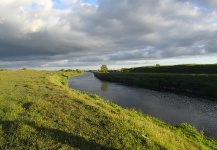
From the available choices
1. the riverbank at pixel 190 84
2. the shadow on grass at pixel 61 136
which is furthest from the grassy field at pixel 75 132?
the riverbank at pixel 190 84

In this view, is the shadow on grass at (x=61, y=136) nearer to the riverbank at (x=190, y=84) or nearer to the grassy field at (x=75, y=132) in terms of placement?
the grassy field at (x=75, y=132)

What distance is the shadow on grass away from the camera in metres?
13.1

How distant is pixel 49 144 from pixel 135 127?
246 inches

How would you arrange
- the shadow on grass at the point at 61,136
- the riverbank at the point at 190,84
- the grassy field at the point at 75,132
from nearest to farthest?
1. the shadow on grass at the point at 61,136
2. the grassy field at the point at 75,132
3. the riverbank at the point at 190,84

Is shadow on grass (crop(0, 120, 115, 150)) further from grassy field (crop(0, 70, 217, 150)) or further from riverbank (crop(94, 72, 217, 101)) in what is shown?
riverbank (crop(94, 72, 217, 101))

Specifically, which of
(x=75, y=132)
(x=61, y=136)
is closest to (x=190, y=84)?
(x=75, y=132)

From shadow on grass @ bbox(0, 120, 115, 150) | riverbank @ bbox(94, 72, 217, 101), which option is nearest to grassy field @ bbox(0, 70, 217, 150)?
shadow on grass @ bbox(0, 120, 115, 150)

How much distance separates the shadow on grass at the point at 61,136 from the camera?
13.1 metres

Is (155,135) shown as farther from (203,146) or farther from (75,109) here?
(75,109)

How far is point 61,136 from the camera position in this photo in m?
14.1

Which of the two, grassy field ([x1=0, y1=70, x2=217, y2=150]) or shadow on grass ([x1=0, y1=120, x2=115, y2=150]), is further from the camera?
grassy field ([x1=0, y1=70, x2=217, y2=150])

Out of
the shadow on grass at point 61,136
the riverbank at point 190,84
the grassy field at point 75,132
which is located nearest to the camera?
the shadow on grass at point 61,136

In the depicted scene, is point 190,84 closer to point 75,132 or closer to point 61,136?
point 75,132

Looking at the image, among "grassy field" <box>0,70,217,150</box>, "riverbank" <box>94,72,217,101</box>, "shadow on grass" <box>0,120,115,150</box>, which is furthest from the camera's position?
"riverbank" <box>94,72,217,101</box>
